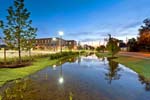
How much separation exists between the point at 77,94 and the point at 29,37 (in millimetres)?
23274

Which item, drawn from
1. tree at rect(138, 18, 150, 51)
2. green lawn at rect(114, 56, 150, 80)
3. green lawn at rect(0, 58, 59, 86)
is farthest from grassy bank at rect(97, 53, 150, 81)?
tree at rect(138, 18, 150, 51)

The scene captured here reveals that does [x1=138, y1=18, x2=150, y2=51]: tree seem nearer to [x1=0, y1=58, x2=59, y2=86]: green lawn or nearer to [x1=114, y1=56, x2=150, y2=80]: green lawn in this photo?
[x1=114, y1=56, x2=150, y2=80]: green lawn

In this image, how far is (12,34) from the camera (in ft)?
96.2

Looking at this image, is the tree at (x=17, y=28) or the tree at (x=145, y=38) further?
the tree at (x=145, y=38)

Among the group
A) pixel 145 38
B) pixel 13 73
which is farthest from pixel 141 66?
pixel 145 38

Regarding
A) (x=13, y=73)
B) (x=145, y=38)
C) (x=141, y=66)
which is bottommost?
(x=141, y=66)

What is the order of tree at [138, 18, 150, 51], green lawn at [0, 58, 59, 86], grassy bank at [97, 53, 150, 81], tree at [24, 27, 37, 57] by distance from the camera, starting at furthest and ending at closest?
tree at [138, 18, 150, 51]
tree at [24, 27, 37, 57]
grassy bank at [97, 53, 150, 81]
green lawn at [0, 58, 59, 86]

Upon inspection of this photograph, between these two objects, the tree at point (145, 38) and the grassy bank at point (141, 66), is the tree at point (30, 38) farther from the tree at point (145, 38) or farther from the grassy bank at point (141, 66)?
the tree at point (145, 38)

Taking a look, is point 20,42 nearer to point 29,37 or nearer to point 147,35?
point 29,37

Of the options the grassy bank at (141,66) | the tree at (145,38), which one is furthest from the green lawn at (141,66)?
the tree at (145,38)

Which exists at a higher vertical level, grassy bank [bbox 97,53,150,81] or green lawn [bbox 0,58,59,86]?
green lawn [bbox 0,58,59,86]

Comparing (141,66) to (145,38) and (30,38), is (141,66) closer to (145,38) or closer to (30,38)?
(30,38)

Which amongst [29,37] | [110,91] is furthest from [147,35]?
[110,91]

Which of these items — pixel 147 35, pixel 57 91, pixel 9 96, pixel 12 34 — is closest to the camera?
pixel 9 96
